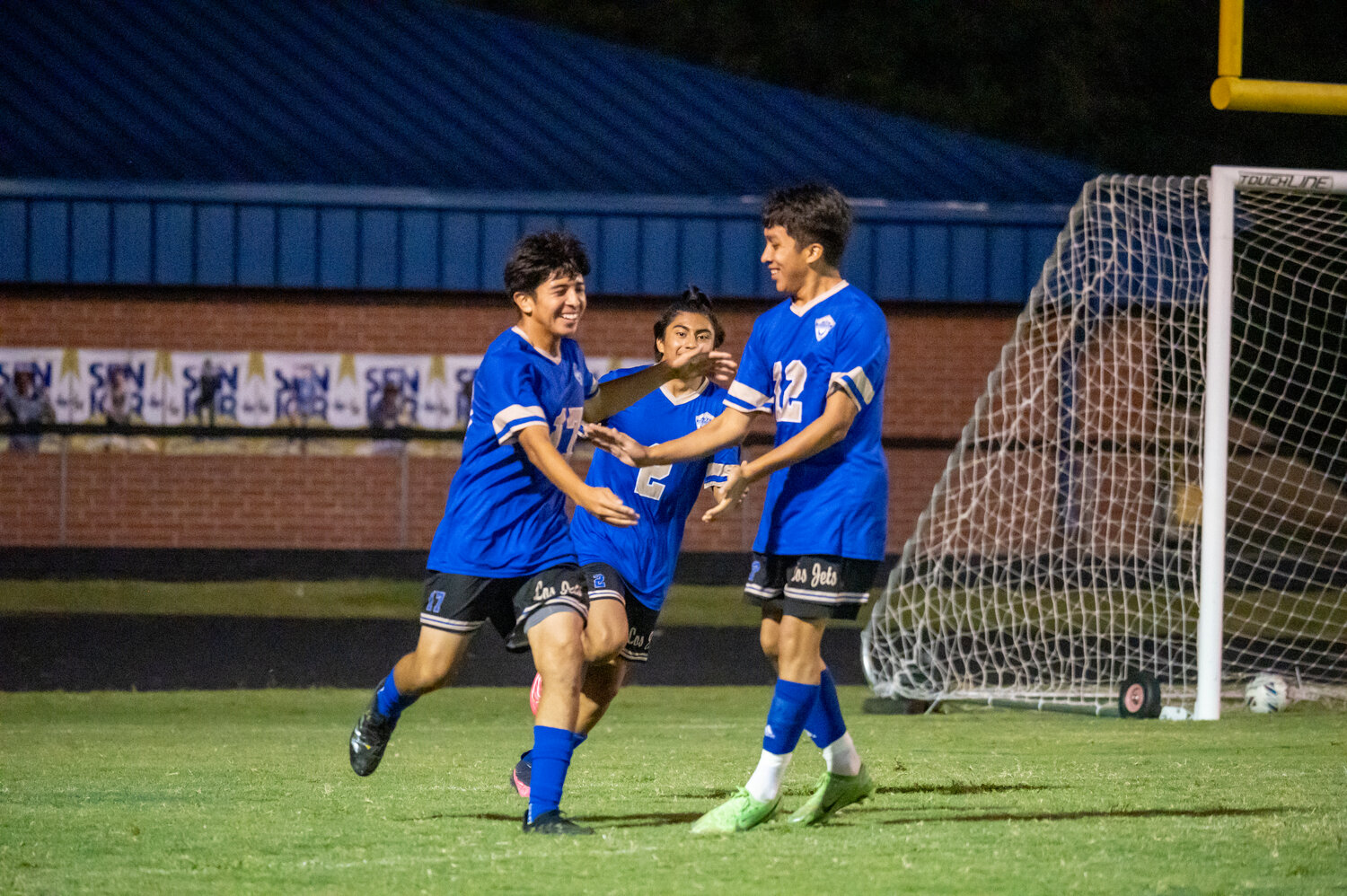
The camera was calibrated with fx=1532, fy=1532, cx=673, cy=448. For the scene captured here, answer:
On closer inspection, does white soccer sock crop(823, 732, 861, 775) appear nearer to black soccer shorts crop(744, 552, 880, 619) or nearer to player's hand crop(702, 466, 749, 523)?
black soccer shorts crop(744, 552, 880, 619)

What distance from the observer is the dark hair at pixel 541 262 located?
185 inches

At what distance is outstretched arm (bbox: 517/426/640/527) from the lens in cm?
430

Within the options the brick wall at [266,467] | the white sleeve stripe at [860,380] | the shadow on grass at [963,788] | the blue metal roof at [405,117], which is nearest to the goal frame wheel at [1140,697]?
the shadow on grass at [963,788]

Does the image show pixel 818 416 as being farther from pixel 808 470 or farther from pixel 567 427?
pixel 567 427

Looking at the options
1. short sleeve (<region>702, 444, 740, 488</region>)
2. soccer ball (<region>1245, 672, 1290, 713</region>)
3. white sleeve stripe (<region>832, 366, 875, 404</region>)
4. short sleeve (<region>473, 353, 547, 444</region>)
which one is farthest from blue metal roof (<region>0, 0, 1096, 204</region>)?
white sleeve stripe (<region>832, 366, 875, 404</region>)

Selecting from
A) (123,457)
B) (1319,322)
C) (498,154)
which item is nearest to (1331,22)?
(1319,322)

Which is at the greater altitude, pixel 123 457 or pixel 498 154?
pixel 498 154

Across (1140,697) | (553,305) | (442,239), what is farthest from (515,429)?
(442,239)

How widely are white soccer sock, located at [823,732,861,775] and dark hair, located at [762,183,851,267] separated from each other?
1.49 m

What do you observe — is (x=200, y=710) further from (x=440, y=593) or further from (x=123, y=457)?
(x=123, y=457)

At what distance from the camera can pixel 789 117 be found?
1898 cm

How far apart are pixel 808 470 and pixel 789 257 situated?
0.67 meters

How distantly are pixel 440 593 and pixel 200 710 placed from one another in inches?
200

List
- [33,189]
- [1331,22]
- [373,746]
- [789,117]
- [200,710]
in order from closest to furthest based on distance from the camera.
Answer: [373,746], [200,710], [33,189], [789,117], [1331,22]
